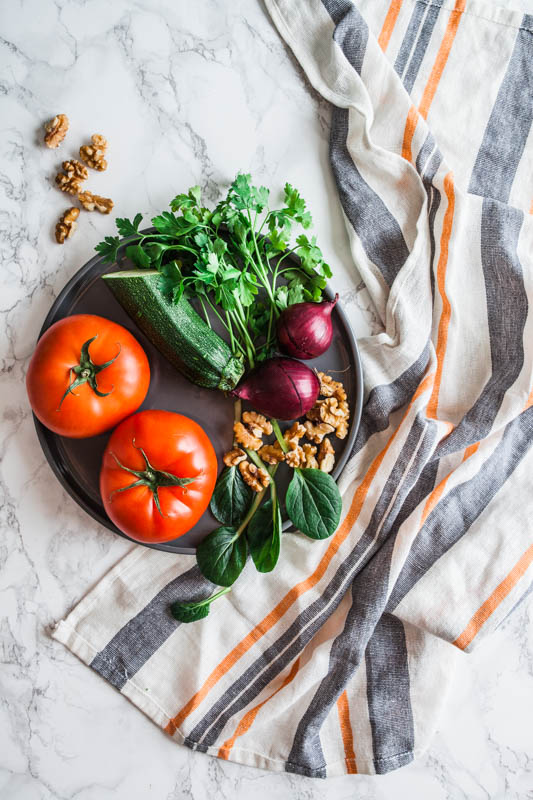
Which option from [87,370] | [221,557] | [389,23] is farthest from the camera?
[389,23]

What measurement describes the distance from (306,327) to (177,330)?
0.68ft

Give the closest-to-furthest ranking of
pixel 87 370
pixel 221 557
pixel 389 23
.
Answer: pixel 87 370, pixel 221 557, pixel 389 23

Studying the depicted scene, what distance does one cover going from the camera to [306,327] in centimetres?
103

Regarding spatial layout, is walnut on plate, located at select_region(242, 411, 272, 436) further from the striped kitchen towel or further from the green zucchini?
the striped kitchen towel

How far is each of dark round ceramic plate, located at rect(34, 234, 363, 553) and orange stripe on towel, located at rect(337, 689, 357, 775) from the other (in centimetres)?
39

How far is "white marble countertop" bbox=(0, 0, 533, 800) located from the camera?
1.16 m

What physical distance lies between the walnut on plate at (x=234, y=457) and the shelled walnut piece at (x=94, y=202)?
48 cm

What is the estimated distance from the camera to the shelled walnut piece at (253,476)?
109 centimetres

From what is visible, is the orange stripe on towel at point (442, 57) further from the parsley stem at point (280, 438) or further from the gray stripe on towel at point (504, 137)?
the parsley stem at point (280, 438)

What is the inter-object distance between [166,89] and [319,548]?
0.88 m

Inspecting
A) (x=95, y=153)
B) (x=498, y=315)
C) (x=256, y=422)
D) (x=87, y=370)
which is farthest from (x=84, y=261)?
(x=498, y=315)

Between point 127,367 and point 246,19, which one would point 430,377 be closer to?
point 127,367

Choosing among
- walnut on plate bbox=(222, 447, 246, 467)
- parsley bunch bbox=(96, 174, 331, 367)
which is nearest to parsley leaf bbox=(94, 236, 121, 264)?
parsley bunch bbox=(96, 174, 331, 367)

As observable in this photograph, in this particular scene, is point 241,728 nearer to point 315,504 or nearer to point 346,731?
point 346,731
